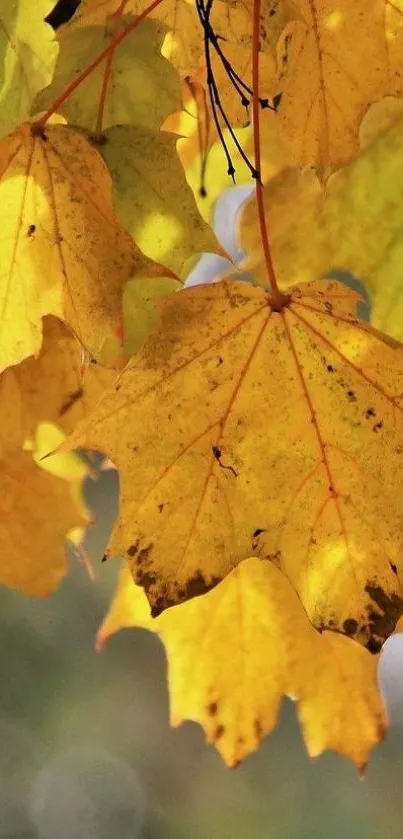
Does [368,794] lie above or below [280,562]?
below

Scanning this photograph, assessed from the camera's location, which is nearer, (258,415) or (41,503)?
(258,415)

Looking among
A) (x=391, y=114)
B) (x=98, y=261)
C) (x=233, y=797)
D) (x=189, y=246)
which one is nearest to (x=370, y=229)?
(x=391, y=114)

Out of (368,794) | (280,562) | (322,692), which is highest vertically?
(280,562)

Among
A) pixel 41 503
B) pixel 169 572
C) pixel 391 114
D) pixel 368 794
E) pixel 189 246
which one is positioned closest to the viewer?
pixel 169 572

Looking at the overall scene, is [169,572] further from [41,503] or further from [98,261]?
[41,503]

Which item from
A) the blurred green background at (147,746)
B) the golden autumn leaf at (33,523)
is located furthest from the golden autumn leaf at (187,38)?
the blurred green background at (147,746)

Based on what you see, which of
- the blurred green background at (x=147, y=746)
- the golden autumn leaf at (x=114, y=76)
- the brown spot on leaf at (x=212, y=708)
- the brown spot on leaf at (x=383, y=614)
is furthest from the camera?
the blurred green background at (x=147, y=746)

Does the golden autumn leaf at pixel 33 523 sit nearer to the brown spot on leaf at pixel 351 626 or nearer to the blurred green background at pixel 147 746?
the brown spot on leaf at pixel 351 626

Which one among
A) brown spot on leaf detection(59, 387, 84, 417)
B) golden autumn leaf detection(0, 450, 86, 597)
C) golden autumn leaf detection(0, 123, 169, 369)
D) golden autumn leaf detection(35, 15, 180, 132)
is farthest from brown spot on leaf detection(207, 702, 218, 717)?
golden autumn leaf detection(35, 15, 180, 132)
